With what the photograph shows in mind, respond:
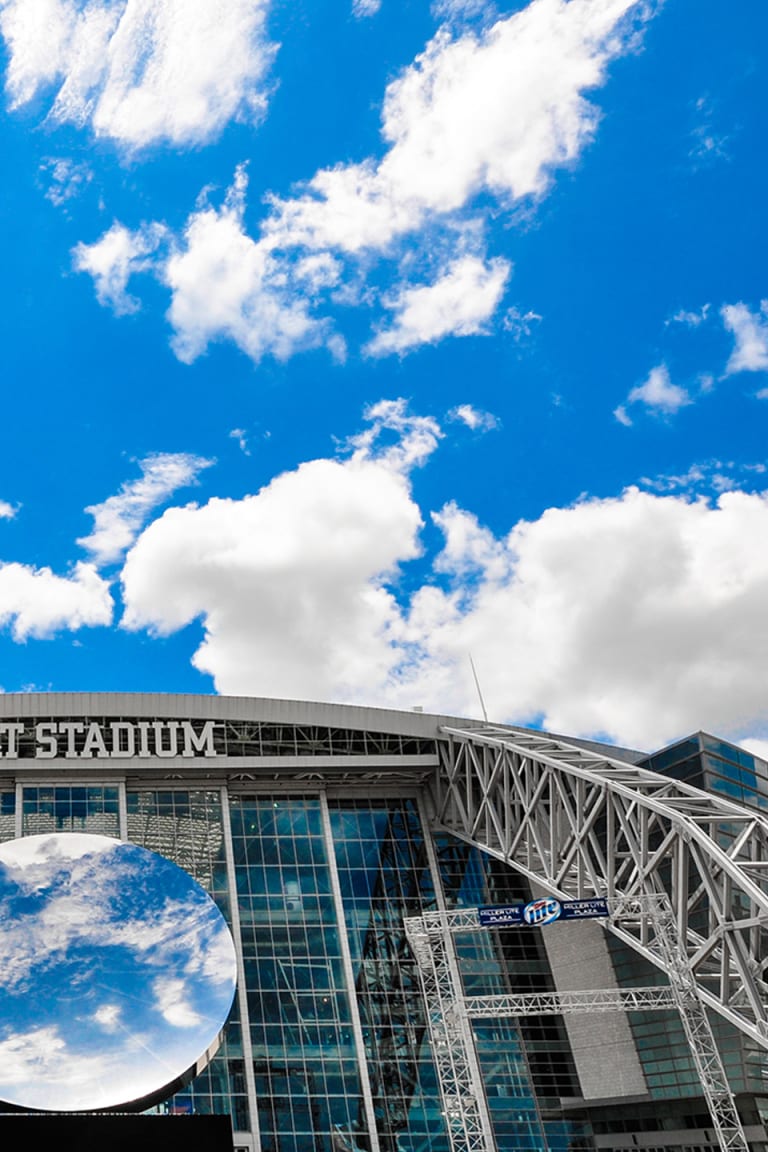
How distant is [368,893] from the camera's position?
171 ft

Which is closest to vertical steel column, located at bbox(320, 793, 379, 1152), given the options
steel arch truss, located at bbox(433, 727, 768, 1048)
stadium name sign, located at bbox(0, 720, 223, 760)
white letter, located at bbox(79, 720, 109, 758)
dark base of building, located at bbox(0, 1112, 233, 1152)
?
steel arch truss, located at bbox(433, 727, 768, 1048)

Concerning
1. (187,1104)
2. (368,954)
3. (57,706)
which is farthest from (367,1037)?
(57,706)

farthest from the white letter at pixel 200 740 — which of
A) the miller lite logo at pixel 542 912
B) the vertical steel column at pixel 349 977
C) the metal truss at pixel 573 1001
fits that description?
the miller lite logo at pixel 542 912

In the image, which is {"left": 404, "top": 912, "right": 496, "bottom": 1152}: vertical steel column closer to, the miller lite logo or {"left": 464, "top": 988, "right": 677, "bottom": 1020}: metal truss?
{"left": 464, "top": 988, "right": 677, "bottom": 1020}: metal truss

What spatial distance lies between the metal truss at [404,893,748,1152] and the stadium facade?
4.41 feet

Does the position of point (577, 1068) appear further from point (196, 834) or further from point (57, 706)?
point (57, 706)

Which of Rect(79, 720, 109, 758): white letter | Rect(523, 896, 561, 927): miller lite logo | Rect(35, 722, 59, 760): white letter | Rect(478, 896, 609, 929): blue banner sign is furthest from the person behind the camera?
Rect(79, 720, 109, 758): white letter

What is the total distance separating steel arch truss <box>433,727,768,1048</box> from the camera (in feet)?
105

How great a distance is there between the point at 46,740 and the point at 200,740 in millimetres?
7564

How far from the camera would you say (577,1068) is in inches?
1949

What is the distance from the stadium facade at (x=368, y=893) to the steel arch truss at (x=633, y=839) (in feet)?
1.14

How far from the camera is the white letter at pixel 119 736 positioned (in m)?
51.3

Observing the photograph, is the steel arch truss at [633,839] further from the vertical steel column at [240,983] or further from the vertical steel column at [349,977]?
the vertical steel column at [240,983]

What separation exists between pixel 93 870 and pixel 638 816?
23.3m
